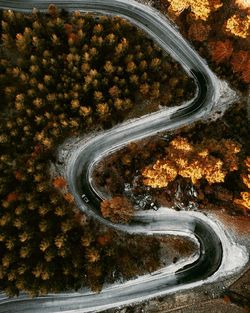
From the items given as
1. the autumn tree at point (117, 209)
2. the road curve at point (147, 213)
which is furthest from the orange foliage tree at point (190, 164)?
the road curve at point (147, 213)

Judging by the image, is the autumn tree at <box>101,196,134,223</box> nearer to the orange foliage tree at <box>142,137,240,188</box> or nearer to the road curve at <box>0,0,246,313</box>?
the road curve at <box>0,0,246,313</box>

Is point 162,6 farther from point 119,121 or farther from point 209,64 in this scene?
point 119,121

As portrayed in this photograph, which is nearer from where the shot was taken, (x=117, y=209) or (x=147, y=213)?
(x=117, y=209)

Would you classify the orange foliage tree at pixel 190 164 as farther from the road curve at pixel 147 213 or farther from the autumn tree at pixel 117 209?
the road curve at pixel 147 213

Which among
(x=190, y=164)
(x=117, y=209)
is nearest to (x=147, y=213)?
(x=117, y=209)

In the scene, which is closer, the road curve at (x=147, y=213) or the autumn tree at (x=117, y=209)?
the autumn tree at (x=117, y=209)

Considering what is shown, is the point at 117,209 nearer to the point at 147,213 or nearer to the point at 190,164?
the point at 147,213

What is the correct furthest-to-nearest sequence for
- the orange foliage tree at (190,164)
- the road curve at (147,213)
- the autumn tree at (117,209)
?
the road curve at (147,213) < the autumn tree at (117,209) < the orange foliage tree at (190,164)

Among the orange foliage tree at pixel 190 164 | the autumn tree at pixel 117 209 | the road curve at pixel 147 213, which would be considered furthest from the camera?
the road curve at pixel 147 213
